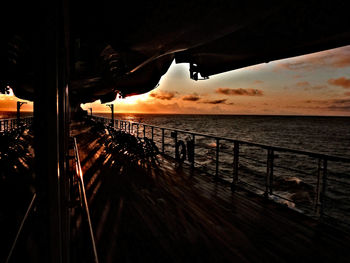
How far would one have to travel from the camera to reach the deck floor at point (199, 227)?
2057mm

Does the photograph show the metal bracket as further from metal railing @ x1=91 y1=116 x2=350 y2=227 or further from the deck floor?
the deck floor

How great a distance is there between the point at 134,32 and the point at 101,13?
0.23 meters

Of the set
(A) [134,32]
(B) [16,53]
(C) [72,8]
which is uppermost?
(B) [16,53]

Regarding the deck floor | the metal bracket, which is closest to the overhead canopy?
the metal bracket

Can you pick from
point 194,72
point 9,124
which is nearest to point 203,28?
point 194,72

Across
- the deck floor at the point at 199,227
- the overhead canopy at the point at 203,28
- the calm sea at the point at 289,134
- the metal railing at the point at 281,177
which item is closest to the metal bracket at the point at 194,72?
the overhead canopy at the point at 203,28

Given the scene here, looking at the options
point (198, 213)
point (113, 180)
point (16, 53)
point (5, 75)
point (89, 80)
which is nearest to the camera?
point (198, 213)

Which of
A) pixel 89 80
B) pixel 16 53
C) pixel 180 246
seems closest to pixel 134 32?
pixel 180 246

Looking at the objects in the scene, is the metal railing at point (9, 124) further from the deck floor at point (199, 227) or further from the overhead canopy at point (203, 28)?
the overhead canopy at point (203, 28)

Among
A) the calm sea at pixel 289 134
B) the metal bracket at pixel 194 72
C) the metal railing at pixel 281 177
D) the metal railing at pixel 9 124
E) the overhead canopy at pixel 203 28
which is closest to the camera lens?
the overhead canopy at pixel 203 28

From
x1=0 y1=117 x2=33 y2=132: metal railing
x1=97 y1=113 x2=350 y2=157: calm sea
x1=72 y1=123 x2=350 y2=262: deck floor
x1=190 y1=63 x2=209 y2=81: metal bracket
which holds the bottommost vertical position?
x1=97 y1=113 x2=350 y2=157: calm sea

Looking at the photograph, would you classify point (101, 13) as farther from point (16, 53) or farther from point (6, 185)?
point (6, 185)

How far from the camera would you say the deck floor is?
206 cm

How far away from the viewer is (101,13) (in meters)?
1.24
